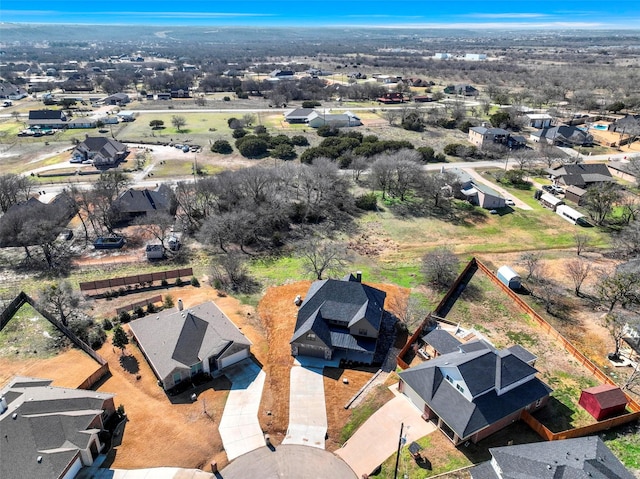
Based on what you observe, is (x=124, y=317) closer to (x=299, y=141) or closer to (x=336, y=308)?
(x=336, y=308)

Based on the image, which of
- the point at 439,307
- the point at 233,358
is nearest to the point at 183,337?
the point at 233,358

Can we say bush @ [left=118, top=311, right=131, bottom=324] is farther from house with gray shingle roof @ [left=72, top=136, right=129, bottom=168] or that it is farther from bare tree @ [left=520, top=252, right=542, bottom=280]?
house with gray shingle roof @ [left=72, top=136, right=129, bottom=168]

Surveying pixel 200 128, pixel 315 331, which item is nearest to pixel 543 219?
pixel 315 331

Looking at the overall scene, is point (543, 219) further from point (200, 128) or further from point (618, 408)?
point (200, 128)

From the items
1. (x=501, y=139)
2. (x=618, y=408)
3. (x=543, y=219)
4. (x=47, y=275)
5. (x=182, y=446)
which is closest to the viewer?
(x=182, y=446)

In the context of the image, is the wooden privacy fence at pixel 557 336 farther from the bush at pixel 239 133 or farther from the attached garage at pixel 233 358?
the bush at pixel 239 133
